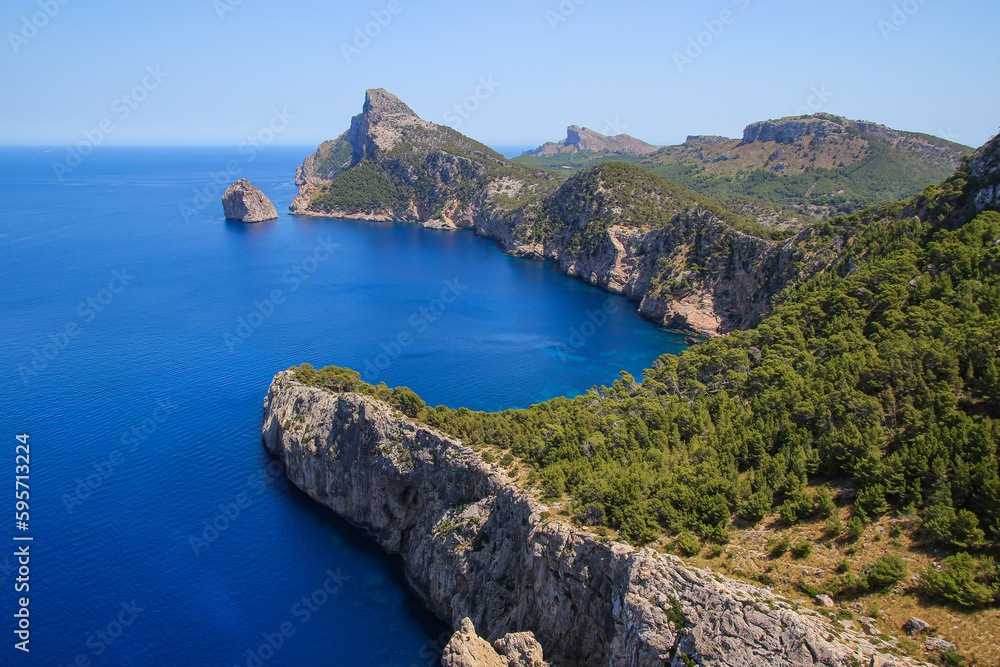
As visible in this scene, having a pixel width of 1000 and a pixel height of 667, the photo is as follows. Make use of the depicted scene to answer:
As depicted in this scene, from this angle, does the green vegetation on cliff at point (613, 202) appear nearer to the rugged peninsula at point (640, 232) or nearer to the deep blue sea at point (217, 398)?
the rugged peninsula at point (640, 232)

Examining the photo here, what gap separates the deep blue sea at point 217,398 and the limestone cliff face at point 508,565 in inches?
122

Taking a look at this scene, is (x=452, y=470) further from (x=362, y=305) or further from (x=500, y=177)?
(x=500, y=177)

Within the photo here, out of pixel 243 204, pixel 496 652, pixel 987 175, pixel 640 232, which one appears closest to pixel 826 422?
pixel 496 652

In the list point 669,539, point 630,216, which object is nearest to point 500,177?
point 630,216

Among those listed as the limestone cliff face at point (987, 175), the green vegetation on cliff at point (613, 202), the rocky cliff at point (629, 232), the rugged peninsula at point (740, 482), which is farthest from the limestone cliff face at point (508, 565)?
the green vegetation on cliff at point (613, 202)

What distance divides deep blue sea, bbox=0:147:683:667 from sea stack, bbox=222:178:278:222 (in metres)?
33.6

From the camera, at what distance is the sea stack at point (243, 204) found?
172 meters

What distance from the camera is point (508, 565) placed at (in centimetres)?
3462

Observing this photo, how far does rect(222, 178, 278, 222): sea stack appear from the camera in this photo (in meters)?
172

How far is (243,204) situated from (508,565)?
16872 centimetres

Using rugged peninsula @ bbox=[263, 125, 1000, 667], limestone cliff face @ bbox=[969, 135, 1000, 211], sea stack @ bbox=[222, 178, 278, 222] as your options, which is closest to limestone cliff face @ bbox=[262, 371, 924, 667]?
rugged peninsula @ bbox=[263, 125, 1000, 667]

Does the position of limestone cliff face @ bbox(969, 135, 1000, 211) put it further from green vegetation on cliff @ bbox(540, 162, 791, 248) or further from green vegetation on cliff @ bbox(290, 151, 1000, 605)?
green vegetation on cliff @ bbox(540, 162, 791, 248)

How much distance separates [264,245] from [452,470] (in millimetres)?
124552

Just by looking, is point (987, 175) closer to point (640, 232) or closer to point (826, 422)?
point (826, 422)
